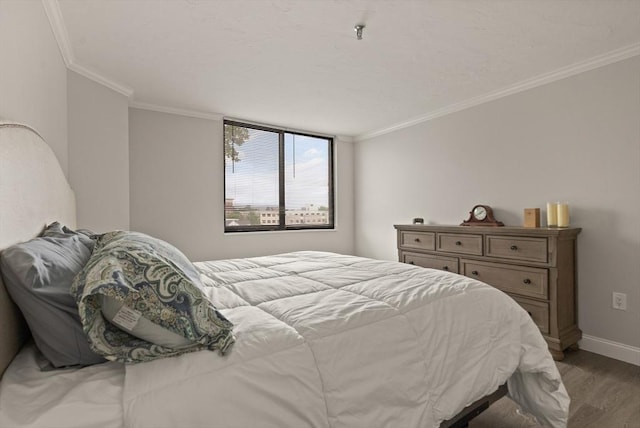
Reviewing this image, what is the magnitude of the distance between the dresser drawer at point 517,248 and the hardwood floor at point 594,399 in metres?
0.81

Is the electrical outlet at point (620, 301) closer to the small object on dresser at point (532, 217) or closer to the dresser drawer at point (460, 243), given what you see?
the small object on dresser at point (532, 217)

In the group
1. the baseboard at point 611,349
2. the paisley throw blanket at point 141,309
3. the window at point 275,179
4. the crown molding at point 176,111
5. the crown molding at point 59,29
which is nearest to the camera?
the paisley throw blanket at point 141,309

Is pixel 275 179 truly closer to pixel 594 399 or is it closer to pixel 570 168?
pixel 570 168

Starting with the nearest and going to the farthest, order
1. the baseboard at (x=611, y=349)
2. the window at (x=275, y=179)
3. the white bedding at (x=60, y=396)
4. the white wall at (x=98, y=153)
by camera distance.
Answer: the white bedding at (x=60, y=396) < the baseboard at (x=611, y=349) < the white wall at (x=98, y=153) < the window at (x=275, y=179)

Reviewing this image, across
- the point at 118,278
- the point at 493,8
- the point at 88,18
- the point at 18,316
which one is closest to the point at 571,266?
the point at 493,8

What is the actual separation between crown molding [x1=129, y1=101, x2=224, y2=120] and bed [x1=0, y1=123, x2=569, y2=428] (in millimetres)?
1785

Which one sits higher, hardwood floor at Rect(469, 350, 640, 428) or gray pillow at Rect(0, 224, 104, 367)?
gray pillow at Rect(0, 224, 104, 367)

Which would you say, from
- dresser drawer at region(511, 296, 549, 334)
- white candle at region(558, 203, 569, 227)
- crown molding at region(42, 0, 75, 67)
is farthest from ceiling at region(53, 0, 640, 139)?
dresser drawer at region(511, 296, 549, 334)

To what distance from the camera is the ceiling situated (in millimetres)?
1937

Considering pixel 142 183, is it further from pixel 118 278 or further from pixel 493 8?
pixel 493 8

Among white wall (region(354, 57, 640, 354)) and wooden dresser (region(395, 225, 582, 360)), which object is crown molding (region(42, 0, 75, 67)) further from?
white wall (region(354, 57, 640, 354))

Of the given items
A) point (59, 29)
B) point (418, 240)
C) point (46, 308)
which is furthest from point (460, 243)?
point (59, 29)

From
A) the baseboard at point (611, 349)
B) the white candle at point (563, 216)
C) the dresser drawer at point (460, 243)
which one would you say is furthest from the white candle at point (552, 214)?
the baseboard at point (611, 349)

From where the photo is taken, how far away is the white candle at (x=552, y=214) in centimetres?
273
